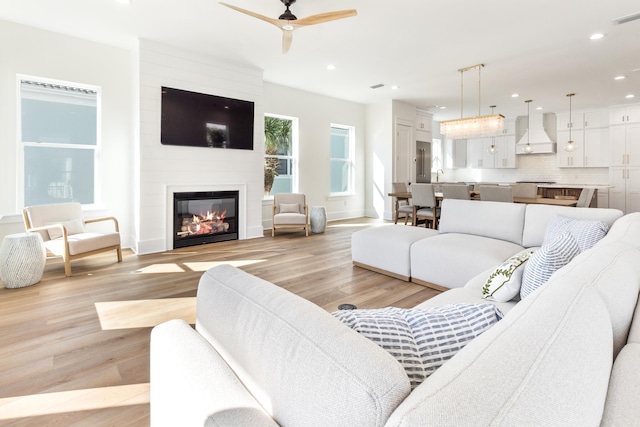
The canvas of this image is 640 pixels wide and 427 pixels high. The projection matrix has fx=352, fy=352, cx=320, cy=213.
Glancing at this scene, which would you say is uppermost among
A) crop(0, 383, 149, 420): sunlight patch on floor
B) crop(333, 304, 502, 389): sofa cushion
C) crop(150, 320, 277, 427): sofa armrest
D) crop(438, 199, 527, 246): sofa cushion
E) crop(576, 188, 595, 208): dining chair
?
crop(576, 188, 595, 208): dining chair

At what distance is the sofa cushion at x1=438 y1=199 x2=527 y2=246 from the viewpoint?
3.27 meters

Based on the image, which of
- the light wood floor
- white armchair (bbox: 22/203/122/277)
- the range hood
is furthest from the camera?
the range hood

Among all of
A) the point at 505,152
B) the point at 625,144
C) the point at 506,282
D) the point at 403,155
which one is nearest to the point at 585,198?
the point at 403,155

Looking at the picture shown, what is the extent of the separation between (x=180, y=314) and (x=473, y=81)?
20.6ft

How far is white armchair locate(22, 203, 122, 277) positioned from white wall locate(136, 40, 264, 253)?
0.72m

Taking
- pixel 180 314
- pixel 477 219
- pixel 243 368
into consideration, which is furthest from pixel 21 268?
pixel 477 219

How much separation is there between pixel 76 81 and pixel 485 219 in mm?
5286

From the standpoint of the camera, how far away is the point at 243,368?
0.81 m

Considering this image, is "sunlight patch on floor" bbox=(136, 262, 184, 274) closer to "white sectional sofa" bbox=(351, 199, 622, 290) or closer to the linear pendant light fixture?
"white sectional sofa" bbox=(351, 199, 622, 290)

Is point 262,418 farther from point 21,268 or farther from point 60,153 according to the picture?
point 60,153

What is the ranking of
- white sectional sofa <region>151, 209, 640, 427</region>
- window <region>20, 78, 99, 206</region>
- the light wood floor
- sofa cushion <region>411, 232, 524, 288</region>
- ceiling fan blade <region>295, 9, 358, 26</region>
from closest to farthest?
1. white sectional sofa <region>151, 209, 640, 427</region>
2. the light wood floor
3. sofa cushion <region>411, 232, 524, 288</region>
4. ceiling fan blade <region>295, 9, 358, 26</region>
5. window <region>20, 78, 99, 206</region>

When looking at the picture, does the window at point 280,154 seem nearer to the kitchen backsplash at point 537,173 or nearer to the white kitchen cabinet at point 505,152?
the kitchen backsplash at point 537,173

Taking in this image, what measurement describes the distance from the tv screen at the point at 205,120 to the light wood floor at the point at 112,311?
5.31 ft

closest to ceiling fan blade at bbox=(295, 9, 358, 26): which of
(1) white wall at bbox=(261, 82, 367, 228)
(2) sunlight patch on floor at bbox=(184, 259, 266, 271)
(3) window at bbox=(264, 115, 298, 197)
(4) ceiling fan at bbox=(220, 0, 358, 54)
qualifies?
(4) ceiling fan at bbox=(220, 0, 358, 54)
